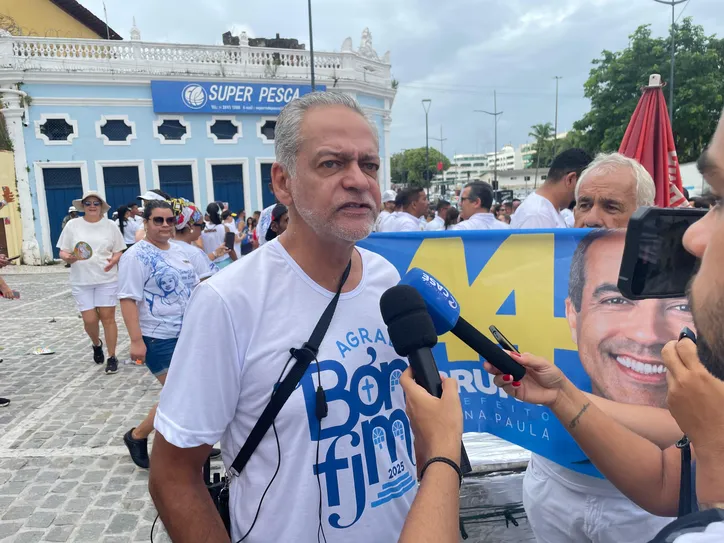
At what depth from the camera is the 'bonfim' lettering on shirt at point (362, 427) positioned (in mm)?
1560

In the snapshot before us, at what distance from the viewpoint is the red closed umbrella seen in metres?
3.99

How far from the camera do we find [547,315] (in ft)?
8.43

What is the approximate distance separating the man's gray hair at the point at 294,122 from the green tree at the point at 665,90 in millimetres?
30341

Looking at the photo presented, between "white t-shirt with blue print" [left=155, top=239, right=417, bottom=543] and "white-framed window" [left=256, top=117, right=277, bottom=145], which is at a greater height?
"white-framed window" [left=256, top=117, right=277, bottom=145]

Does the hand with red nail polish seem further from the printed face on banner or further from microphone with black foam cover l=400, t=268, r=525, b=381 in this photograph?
the printed face on banner

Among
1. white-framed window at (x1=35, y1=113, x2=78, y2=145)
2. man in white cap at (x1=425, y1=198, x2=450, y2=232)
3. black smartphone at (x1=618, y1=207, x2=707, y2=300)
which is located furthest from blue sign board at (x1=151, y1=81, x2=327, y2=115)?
black smartphone at (x1=618, y1=207, x2=707, y2=300)

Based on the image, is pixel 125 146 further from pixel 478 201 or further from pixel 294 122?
pixel 294 122

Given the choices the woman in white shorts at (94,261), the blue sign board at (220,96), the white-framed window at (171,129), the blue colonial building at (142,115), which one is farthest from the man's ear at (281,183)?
the white-framed window at (171,129)

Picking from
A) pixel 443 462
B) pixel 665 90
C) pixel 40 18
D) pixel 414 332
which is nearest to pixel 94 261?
pixel 414 332

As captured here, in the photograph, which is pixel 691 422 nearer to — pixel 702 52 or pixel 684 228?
pixel 684 228

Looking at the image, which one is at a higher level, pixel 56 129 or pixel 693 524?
pixel 56 129

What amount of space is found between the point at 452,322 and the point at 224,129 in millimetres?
22670

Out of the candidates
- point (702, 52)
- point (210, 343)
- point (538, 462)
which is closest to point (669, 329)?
point (538, 462)

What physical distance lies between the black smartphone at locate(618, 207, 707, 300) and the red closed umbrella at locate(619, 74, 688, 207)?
301cm
